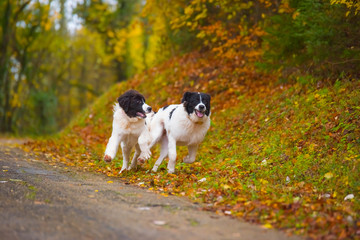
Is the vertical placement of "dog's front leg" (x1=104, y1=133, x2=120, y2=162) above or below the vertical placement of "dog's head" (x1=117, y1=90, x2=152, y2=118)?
below

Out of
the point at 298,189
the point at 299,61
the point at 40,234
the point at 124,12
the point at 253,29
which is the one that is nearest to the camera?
the point at 40,234

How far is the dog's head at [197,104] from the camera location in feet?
26.9

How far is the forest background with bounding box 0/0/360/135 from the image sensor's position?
35.2 feet

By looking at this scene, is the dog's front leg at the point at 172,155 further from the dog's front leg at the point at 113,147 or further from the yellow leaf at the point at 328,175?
the yellow leaf at the point at 328,175

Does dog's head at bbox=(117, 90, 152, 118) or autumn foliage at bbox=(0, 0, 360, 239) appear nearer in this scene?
autumn foliage at bbox=(0, 0, 360, 239)

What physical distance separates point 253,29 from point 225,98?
9.01 ft

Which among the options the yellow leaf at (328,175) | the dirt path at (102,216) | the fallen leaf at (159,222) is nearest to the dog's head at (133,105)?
the dirt path at (102,216)

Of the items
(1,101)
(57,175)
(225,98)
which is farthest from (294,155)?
(1,101)

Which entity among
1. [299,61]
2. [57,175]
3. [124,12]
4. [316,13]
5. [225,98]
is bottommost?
[57,175]

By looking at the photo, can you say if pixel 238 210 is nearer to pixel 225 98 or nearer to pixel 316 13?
pixel 316 13

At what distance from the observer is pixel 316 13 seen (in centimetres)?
1030

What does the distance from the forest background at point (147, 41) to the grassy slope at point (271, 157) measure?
84cm

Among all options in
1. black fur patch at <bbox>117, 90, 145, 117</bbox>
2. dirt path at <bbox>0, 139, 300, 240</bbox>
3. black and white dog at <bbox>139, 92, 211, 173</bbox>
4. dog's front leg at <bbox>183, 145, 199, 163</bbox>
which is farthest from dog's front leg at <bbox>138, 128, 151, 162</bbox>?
dirt path at <bbox>0, 139, 300, 240</bbox>

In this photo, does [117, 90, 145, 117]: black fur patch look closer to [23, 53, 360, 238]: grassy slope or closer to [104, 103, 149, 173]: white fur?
[104, 103, 149, 173]: white fur
